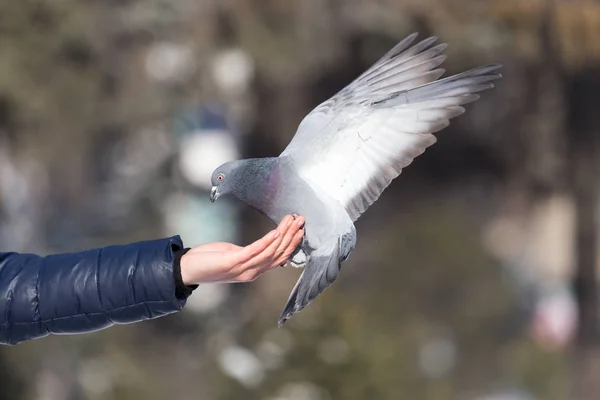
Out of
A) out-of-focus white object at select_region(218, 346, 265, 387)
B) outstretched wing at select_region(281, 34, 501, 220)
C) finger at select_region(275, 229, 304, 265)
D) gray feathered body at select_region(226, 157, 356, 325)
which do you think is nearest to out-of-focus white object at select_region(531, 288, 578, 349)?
out-of-focus white object at select_region(218, 346, 265, 387)

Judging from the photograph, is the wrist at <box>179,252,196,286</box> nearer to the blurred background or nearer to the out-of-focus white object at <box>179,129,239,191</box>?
the blurred background

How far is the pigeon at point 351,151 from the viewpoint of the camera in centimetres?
152

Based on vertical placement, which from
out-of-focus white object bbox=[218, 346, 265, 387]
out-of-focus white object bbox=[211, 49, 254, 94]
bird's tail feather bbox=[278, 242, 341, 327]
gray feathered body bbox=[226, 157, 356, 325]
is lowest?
out-of-focus white object bbox=[218, 346, 265, 387]

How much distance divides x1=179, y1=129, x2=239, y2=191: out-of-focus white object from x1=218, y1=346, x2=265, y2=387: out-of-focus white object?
1539 mm

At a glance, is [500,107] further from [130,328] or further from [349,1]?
[130,328]

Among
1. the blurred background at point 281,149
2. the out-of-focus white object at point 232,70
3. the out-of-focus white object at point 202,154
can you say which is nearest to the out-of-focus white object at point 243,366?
the blurred background at point 281,149

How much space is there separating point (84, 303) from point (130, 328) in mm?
4998

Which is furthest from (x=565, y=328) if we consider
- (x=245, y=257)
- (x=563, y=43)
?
(x=245, y=257)

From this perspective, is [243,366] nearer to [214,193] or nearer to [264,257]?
[214,193]

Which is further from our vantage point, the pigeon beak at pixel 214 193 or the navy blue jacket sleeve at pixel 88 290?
the pigeon beak at pixel 214 193

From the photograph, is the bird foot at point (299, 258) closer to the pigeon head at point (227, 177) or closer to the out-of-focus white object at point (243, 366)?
the pigeon head at point (227, 177)

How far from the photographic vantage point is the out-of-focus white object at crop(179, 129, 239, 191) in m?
6.09

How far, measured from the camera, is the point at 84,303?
134cm

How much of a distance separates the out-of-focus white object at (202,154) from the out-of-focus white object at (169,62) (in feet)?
1.41
